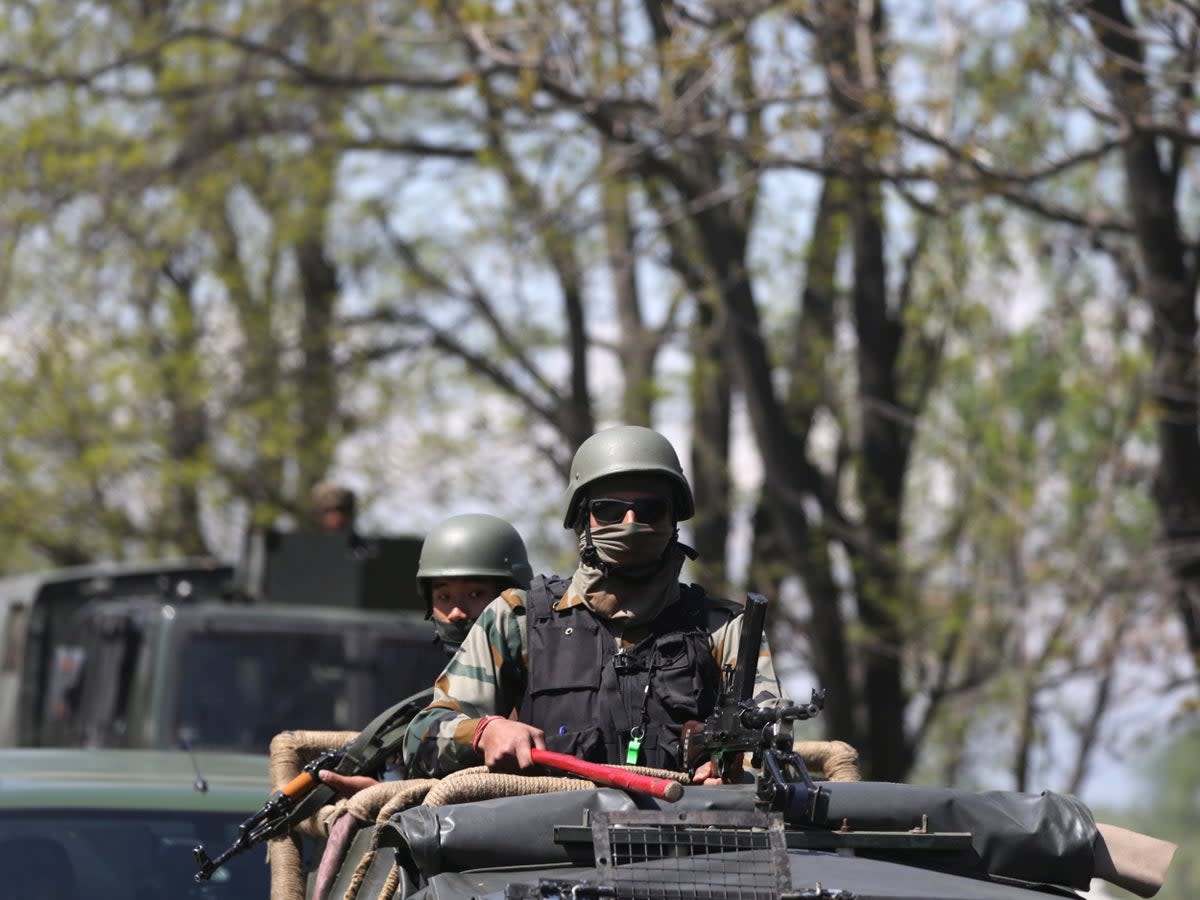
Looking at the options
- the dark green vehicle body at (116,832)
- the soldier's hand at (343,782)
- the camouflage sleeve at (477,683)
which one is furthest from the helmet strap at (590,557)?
the dark green vehicle body at (116,832)

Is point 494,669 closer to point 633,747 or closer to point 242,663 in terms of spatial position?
point 633,747

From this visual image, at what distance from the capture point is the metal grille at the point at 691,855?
133 inches

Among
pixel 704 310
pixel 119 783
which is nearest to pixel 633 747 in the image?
pixel 119 783

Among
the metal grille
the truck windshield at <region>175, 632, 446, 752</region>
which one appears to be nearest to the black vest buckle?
the metal grille

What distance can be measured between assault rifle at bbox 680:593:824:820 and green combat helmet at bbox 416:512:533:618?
1478mm

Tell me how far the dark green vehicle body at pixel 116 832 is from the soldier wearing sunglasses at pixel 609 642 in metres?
0.77

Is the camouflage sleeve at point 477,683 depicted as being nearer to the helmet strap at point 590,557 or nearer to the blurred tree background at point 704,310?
the helmet strap at point 590,557

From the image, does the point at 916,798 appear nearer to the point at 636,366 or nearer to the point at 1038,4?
the point at 1038,4

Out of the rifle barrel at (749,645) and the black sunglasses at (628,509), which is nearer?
the rifle barrel at (749,645)

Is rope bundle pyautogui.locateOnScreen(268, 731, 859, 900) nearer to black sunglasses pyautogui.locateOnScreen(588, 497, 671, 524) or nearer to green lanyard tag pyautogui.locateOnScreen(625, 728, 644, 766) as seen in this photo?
green lanyard tag pyautogui.locateOnScreen(625, 728, 644, 766)

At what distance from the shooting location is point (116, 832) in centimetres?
507

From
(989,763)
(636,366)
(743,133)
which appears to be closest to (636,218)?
(636,366)

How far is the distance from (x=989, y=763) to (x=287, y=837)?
68.3 ft

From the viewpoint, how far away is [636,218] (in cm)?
1800
